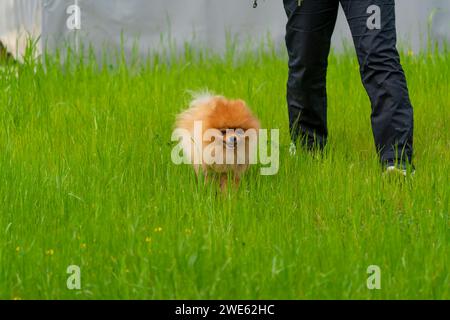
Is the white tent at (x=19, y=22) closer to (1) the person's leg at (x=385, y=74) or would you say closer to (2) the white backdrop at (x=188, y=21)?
(2) the white backdrop at (x=188, y=21)

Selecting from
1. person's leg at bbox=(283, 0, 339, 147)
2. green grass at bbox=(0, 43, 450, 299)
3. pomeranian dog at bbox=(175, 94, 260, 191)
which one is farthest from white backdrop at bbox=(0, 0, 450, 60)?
pomeranian dog at bbox=(175, 94, 260, 191)

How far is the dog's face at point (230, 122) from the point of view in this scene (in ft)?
15.3

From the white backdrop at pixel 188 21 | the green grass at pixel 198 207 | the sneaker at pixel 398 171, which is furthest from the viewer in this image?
the white backdrop at pixel 188 21

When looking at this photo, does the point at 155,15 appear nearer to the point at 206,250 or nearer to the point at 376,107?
the point at 376,107

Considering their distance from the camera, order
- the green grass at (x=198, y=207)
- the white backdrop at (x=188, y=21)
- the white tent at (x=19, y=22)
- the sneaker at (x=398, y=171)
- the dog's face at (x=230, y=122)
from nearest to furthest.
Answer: the green grass at (x=198, y=207) → the dog's face at (x=230, y=122) → the sneaker at (x=398, y=171) → the white backdrop at (x=188, y=21) → the white tent at (x=19, y=22)

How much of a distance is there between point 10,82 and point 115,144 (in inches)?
67.3

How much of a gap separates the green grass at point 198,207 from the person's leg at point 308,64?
164mm

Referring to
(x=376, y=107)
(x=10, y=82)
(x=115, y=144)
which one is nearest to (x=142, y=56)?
(x=10, y=82)

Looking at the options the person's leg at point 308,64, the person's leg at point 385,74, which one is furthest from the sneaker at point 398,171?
the person's leg at point 308,64

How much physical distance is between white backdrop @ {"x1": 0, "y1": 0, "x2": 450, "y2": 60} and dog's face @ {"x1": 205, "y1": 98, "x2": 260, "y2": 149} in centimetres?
334

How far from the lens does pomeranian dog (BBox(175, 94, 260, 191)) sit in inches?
184

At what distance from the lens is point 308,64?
5.47 m

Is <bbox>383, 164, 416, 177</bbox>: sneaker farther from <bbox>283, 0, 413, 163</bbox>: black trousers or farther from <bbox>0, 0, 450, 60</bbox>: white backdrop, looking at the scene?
<bbox>0, 0, 450, 60</bbox>: white backdrop

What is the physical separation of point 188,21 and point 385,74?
11.2 feet
